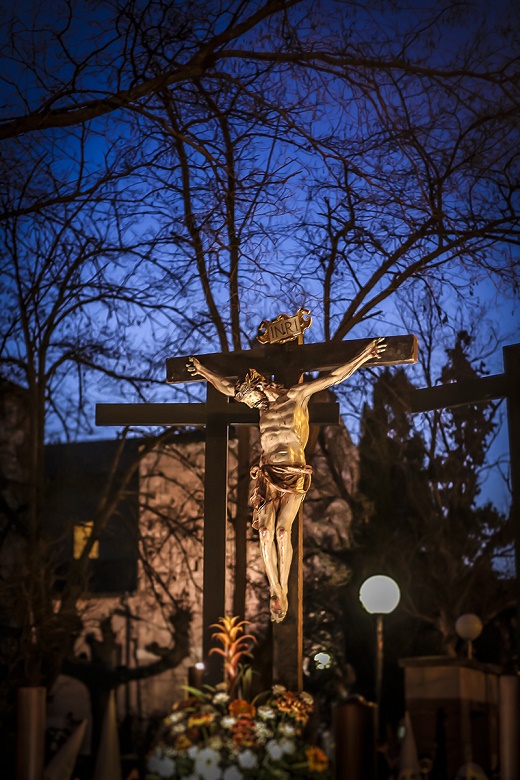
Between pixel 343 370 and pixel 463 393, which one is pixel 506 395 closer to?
pixel 463 393

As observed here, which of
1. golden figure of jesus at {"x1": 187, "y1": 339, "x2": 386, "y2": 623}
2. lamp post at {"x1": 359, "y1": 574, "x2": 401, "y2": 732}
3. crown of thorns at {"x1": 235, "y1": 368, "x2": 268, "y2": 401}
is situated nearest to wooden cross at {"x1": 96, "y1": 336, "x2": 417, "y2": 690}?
golden figure of jesus at {"x1": 187, "y1": 339, "x2": 386, "y2": 623}

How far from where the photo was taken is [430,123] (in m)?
12.4

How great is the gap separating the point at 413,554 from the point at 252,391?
12497 millimetres

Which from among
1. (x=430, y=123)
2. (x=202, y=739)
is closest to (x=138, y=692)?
(x=430, y=123)

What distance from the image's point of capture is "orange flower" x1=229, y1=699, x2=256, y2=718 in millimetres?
7863

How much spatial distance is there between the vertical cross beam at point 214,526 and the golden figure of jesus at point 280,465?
1.71 ft

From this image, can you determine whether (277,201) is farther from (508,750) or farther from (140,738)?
(140,738)

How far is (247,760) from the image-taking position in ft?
24.8

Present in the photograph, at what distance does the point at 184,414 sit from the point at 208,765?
367cm

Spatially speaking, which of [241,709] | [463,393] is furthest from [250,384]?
[241,709]

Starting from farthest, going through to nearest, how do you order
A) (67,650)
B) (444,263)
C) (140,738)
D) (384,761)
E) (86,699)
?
(86,699) → (140,738) → (67,650) → (444,263) → (384,761)

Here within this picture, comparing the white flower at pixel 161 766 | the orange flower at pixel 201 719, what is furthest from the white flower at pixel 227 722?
the white flower at pixel 161 766

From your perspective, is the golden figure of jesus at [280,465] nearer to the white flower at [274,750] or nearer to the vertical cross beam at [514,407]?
the vertical cross beam at [514,407]

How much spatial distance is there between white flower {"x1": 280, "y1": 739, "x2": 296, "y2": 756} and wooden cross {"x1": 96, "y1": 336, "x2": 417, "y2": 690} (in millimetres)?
1516
